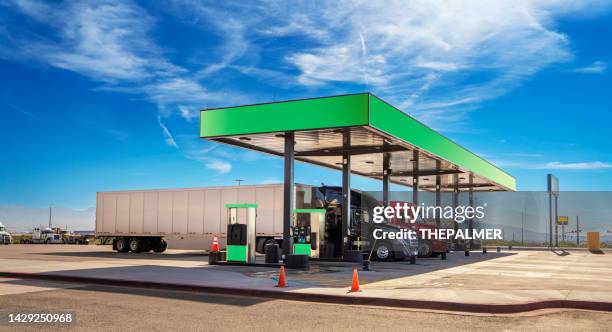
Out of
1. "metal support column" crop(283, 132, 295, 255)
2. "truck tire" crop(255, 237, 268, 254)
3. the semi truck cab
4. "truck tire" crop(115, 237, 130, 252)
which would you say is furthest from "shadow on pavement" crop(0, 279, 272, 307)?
"truck tire" crop(115, 237, 130, 252)

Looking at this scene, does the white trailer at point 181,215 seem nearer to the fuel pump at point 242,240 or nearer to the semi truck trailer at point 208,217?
the semi truck trailer at point 208,217

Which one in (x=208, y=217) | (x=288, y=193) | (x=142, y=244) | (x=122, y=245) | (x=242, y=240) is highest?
(x=288, y=193)

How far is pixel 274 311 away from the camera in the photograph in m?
10.6

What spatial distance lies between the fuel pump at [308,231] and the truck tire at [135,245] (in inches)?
584

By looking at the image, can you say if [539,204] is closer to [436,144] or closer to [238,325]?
[436,144]

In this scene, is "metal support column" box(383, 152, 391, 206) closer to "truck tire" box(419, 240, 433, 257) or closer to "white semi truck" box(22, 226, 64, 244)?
"truck tire" box(419, 240, 433, 257)

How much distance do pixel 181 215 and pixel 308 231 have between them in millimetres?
12294

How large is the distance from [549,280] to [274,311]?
34.0 feet

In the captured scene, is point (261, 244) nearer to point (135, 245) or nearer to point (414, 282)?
point (135, 245)

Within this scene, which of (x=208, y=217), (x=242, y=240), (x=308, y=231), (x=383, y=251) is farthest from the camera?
(x=208, y=217)

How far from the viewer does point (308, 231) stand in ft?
82.1

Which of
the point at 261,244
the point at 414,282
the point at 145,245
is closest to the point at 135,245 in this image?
the point at 145,245

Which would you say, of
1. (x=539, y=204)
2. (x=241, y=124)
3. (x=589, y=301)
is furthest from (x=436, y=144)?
(x=539, y=204)

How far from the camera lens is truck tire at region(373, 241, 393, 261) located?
25.8 m
